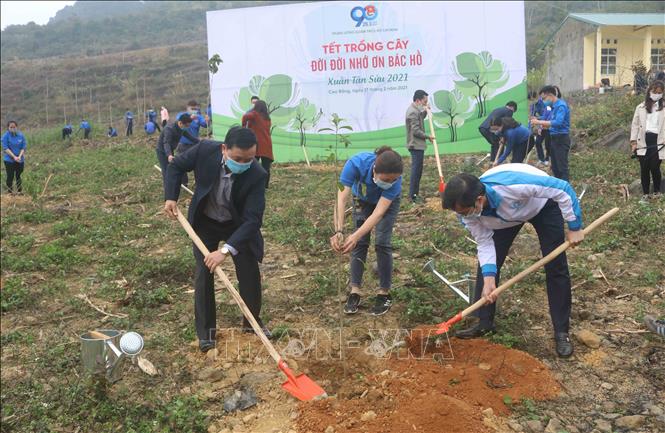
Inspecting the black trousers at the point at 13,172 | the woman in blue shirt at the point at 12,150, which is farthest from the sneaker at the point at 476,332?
the black trousers at the point at 13,172

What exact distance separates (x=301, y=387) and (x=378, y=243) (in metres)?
1.40

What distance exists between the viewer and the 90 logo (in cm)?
1366

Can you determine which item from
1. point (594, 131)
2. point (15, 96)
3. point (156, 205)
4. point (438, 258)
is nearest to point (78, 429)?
point (438, 258)

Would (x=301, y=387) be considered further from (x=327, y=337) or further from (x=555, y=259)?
(x=555, y=259)

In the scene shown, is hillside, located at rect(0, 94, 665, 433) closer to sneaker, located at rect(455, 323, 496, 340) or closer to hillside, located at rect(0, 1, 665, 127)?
sneaker, located at rect(455, 323, 496, 340)

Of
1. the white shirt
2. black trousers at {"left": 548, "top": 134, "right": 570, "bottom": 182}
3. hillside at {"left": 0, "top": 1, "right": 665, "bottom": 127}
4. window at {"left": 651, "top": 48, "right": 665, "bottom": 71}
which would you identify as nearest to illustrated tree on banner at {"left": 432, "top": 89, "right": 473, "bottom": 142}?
window at {"left": 651, "top": 48, "right": 665, "bottom": 71}

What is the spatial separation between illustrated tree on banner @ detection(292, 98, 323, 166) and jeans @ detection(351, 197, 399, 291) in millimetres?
9997

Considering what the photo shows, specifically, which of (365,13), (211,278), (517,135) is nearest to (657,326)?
(211,278)

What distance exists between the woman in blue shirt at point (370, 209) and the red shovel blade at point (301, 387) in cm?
86

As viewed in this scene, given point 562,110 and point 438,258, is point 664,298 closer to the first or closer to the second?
point 438,258

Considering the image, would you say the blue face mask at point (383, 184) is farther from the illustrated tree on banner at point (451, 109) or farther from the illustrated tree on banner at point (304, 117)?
the illustrated tree on banner at point (451, 109)

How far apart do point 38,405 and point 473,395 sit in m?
2.64

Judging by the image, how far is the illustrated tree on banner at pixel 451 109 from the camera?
544 inches

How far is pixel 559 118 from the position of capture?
7418mm
